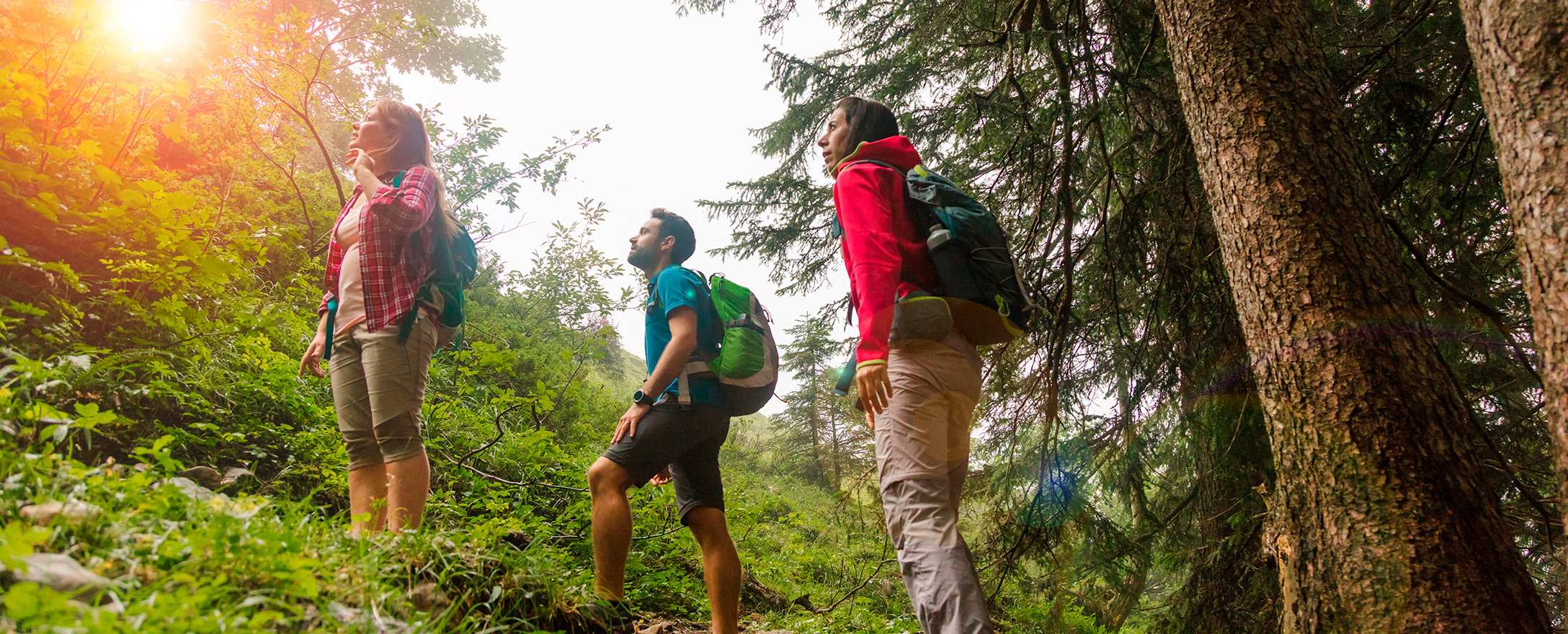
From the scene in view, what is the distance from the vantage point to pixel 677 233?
318 cm

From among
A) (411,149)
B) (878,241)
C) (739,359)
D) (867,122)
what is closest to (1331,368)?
(878,241)

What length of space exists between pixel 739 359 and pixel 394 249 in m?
1.43

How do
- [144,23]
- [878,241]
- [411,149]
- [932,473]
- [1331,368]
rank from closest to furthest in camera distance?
1. [1331,368]
2. [932,473]
3. [878,241]
4. [411,149]
5. [144,23]

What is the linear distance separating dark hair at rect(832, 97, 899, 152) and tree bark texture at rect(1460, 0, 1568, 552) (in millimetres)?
1639

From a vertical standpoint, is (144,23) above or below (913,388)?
above

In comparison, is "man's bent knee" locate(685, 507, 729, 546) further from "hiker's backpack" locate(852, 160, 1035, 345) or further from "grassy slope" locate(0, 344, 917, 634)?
"hiker's backpack" locate(852, 160, 1035, 345)

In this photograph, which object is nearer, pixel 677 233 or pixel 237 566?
pixel 237 566

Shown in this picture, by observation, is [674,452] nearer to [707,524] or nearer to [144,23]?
[707,524]

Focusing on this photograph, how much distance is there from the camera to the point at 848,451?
17.5 m

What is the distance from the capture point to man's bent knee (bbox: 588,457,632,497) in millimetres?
2543

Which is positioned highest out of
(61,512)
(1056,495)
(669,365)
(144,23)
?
(144,23)

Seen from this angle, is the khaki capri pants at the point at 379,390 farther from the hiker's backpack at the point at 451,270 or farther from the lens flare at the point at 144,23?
the lens flare at the point at 144,23

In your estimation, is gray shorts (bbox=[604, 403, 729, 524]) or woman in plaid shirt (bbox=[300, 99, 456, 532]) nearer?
woman in plaid shirt (bbox=[300, 99, 456, 532])

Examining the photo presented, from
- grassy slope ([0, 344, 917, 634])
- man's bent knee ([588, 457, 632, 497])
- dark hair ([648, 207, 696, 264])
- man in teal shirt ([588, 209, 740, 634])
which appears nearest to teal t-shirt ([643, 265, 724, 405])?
man in teal shirt ([588, 209, 740, 634])
